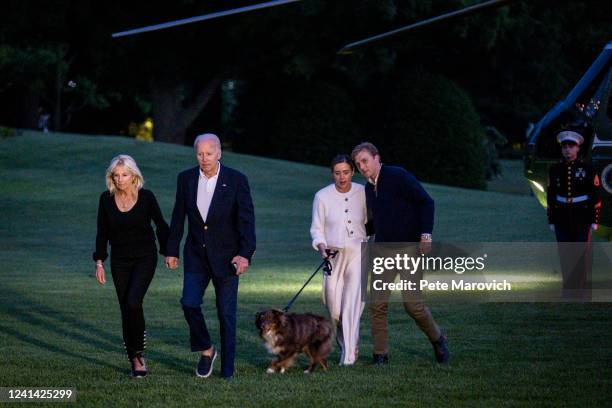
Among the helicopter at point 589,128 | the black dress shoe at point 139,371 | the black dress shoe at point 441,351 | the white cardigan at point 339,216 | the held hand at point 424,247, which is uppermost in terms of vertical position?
the helicopter at point 589,128

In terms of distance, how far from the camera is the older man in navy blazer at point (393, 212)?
1109 cm

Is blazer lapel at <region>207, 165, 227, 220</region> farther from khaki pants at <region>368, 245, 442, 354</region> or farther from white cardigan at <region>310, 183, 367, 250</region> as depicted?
khaki pants at <region>368, 245, 442, 354</region>

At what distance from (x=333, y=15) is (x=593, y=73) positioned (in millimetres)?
29709

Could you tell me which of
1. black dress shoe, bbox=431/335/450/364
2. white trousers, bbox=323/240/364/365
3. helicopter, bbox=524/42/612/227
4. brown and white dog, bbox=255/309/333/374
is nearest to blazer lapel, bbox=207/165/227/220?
brown and white dog, bbox=255/309/333/374

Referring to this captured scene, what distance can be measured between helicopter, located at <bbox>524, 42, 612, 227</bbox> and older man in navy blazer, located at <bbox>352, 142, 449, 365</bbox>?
671 cm

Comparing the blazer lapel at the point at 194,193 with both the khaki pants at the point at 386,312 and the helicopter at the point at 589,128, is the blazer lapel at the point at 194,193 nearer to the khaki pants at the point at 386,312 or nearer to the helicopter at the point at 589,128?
the khaki pants at the point at 386,312

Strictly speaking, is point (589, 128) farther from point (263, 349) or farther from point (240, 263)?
point (240, 263)

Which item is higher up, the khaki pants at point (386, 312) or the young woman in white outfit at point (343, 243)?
the young woman in white outfit at point (343, 243)

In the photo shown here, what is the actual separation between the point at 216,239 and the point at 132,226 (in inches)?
25.8

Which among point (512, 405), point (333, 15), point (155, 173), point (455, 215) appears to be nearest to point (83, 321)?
point (512, 405)

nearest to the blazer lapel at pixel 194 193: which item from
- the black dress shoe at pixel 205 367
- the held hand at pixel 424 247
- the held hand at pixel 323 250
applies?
the black dress shoe at pixel 205 367

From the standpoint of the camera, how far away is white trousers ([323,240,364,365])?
1121 centimetres

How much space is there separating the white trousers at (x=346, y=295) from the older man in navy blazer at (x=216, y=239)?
109 centimetres

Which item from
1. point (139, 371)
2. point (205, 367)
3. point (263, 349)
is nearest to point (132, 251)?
point (139, 371)
